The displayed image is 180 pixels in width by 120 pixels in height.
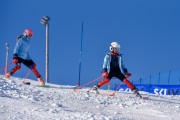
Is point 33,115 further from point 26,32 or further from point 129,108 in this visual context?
point 26,32

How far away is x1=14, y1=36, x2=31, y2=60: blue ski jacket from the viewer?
11.0 m

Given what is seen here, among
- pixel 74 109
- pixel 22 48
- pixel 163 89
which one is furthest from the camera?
pixel 163 89

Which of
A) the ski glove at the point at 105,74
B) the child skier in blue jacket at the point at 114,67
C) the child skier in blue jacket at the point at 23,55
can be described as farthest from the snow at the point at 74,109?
the child skier in blue jacket at the point at 23,55

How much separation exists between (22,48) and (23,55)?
209 millimetres

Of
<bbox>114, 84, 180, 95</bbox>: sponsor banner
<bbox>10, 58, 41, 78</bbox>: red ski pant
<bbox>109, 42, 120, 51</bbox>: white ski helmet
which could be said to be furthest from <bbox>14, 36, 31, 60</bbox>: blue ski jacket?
<bbox>114, 84, 180, 95</bbox>: sponsor banner

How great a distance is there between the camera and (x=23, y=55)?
36.6 ft

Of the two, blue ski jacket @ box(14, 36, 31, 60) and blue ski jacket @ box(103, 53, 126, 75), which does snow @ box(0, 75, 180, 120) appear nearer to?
blue ski jacket @ box(103, 53, 126, 75)

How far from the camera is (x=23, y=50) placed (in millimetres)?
11141

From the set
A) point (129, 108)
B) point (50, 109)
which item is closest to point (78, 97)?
point (129, 108)

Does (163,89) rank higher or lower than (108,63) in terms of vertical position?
lower

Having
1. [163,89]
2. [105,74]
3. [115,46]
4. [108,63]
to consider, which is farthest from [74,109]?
[163,89]

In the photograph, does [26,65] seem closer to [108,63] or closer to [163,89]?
[108,63]

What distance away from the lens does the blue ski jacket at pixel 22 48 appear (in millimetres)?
11031

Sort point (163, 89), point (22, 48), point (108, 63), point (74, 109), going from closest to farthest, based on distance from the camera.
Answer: point (74, 109) < point (108, 63) < point (22, 48) < point (163, 89)
